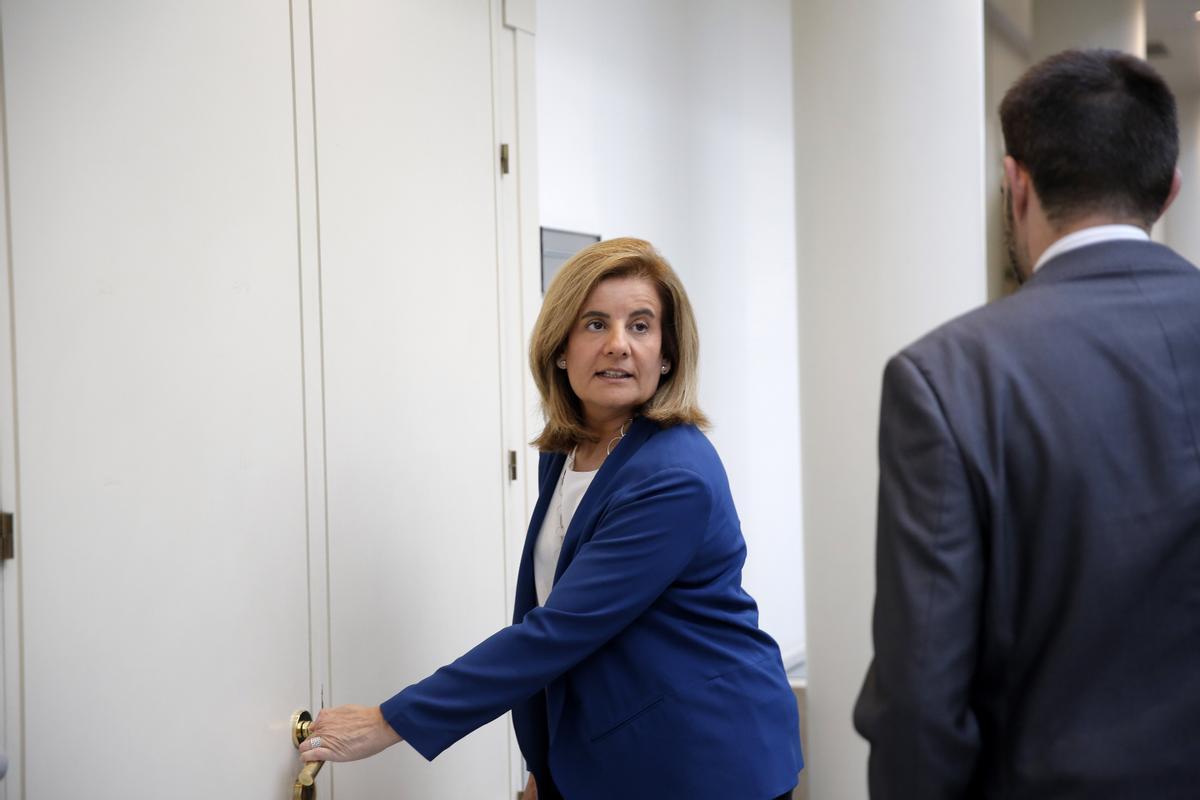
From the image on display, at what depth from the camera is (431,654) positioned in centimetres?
221

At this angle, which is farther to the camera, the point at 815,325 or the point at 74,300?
the point at 815,325

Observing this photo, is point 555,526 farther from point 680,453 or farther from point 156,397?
point 156,397

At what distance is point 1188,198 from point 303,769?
7.33 m

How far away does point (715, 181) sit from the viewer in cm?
387

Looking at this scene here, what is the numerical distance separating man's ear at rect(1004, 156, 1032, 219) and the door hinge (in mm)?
1422

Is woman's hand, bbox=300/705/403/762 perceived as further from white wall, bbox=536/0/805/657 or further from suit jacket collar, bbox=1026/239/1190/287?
white wall, bbox=536/0/805/657

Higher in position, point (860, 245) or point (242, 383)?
point (860, 245)

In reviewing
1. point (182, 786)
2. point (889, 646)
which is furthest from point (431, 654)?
point (889, 646)

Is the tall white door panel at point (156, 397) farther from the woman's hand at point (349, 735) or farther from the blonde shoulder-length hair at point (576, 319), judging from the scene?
the blonde shoulder-length hair at point (576, 319)

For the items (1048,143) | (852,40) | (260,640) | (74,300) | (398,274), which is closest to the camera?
(1048,143)

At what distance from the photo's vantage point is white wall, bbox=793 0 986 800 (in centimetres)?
293

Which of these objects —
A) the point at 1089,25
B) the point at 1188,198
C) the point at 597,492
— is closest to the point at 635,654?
the point at 597,492

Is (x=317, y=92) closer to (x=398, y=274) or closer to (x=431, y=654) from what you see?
(x=398, y=274)

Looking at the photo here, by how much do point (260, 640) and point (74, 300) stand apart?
0.68 meters
